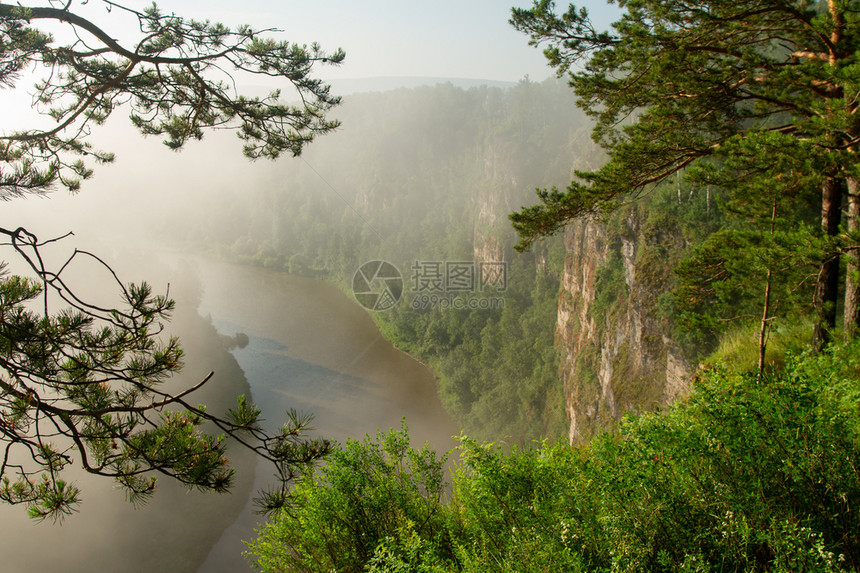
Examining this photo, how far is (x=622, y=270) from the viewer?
21.9 m

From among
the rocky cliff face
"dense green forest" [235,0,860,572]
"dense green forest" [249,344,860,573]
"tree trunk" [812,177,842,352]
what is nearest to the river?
"dense green forest" [235,0,860,572]

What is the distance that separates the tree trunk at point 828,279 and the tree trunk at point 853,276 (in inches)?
3.6

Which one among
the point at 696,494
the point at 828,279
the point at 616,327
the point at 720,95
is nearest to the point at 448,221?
the point at 616,327

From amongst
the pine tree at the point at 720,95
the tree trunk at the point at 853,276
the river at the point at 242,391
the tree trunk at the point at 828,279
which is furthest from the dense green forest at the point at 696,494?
the river at the point at 242,391

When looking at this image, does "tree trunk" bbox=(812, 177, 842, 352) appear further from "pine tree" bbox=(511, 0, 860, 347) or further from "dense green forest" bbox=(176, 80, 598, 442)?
"dense green forest" bbox=(176, 80, 598, 442)

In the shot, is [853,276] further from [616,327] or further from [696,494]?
[616,327]

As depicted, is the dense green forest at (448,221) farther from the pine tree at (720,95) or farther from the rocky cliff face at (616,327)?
the pine tree at (720,95)

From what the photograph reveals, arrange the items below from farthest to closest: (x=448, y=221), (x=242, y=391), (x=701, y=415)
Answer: (x=448, y=221) < (x=242, y=391) < (x=701, y=415)

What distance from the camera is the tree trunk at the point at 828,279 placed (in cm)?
425

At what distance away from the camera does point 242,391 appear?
25.4 metres

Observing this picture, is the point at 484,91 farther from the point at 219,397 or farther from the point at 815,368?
the point at 815,368

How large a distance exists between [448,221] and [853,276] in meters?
54.3

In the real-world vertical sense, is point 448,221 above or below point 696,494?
above

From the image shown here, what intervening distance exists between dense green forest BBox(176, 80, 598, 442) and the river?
2.98 metres
